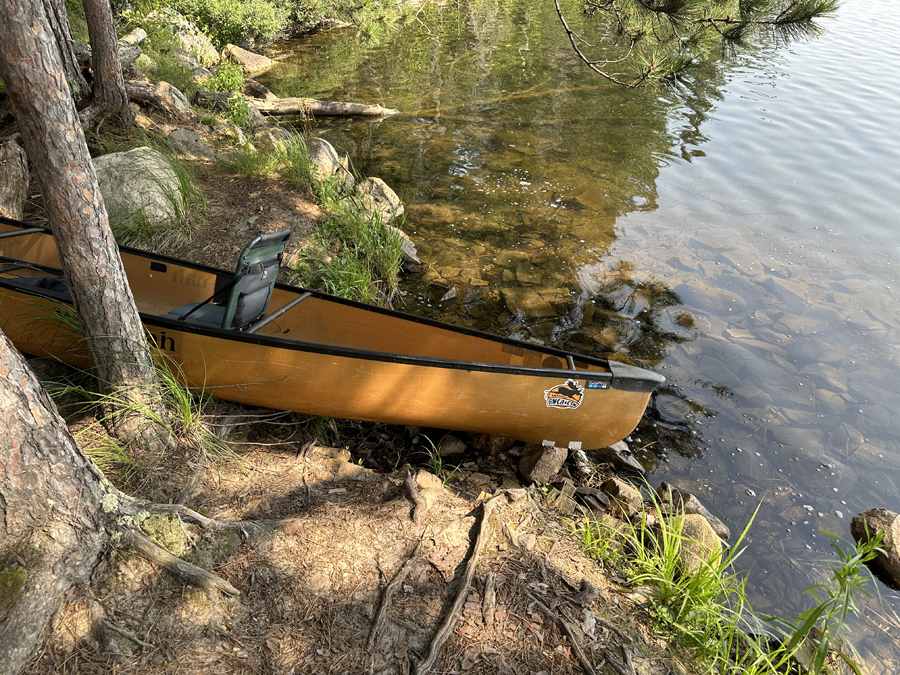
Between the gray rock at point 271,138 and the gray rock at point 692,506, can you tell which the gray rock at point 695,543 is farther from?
the gray rock at point 271,138

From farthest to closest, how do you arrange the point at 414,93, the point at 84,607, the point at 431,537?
the point at 414,93 → the point at 431,537 → the point at 84,607

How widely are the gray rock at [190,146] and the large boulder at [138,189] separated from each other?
3.67 feet

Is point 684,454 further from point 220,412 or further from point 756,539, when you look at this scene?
point 220,412

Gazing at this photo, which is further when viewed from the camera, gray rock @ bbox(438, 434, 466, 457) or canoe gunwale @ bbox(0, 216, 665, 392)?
gray rock @ bbox(438, 434, 466, 457)

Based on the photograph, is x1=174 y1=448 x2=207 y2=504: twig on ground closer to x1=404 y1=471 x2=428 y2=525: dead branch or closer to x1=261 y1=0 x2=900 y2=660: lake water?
x1=404 y1=471 x2=428 y2=525: dead branch

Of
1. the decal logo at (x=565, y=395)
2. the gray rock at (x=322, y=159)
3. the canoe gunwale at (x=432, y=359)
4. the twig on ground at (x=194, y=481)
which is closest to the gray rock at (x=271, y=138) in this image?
the gray rock at (x=322, y=159)

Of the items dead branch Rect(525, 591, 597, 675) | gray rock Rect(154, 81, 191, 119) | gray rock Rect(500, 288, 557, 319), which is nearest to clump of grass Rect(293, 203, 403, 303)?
gray rock Rect(500, 288, 557, 319)

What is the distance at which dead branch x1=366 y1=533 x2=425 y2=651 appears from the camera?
2180 mm

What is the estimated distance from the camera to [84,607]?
2000 mm

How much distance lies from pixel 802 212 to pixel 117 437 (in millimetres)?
8359

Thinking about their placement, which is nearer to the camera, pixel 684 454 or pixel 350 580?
pixel 350 580

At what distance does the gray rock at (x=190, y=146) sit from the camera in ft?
22.0

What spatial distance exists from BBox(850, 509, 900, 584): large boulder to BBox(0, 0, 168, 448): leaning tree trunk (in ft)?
14.0

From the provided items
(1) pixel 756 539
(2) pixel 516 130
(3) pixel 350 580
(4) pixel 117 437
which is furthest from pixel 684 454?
(2) pixel 516 130
